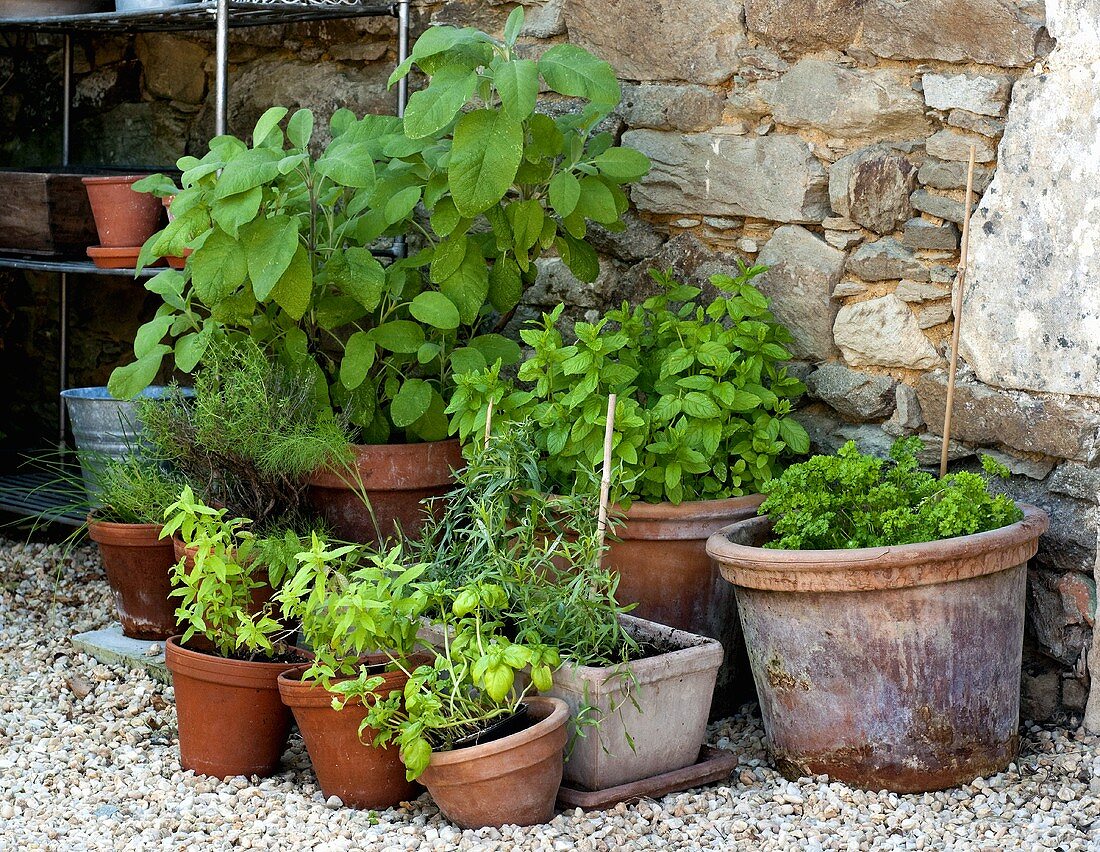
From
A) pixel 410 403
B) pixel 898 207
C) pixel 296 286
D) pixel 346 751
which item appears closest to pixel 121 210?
pixel 296 286

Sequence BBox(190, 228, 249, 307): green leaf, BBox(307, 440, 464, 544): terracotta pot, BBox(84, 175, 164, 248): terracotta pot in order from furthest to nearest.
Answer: BBox(84, 175, 164, 248): terracotta pot → BBox(307, 440, 464, 544): terracotta pot → BBox(190, 228, 249, 307): green leaf

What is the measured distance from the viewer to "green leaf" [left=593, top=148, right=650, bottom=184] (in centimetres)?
293

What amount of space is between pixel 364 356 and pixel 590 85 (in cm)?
80

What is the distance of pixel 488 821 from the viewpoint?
2.26 m

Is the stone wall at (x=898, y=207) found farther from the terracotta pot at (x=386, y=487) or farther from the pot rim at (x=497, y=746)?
the pot rim at (x=497, y=746)

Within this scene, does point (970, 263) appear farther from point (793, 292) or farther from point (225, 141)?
point (225, 141)

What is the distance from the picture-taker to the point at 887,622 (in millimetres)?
2354

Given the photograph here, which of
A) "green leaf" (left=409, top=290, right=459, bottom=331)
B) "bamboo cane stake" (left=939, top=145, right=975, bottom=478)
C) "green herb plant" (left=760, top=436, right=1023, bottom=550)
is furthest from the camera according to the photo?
"green leaf" (left=409, top=290, right=459, bottom=331)

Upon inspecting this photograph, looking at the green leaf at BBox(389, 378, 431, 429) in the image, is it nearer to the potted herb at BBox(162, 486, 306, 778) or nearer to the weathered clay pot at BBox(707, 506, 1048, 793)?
the potted herb at BBox(162, 486, 306, 778)

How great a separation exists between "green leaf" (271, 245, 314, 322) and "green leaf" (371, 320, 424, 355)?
9.3 inches

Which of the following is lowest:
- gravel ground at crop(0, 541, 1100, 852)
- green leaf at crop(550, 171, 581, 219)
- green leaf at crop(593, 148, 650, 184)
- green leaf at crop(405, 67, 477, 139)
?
gravel ground at crop(0, 541, 1100, 852)

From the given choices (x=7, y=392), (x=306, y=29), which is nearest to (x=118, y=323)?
(x=7, y=392)

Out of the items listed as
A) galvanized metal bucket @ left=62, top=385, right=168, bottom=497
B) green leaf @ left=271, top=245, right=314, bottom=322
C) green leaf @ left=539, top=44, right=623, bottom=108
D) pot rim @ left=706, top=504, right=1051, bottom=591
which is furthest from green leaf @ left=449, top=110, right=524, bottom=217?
galvanized metal bucket @ left=62, top=385, right=168, bottom=497

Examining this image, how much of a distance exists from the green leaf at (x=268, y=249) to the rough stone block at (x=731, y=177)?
907 mm
